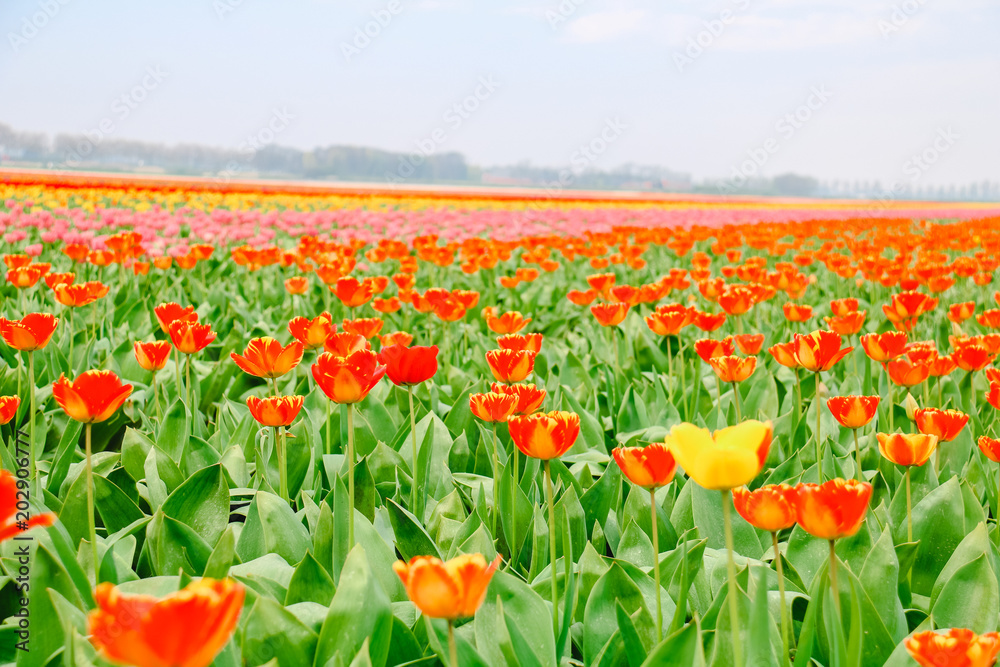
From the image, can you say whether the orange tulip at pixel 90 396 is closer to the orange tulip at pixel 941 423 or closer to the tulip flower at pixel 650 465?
the tulip flower at pixel 650 465

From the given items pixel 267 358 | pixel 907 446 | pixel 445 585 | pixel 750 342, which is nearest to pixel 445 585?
pixel 445 585

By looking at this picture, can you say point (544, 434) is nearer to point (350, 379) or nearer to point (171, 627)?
point (350, 379)

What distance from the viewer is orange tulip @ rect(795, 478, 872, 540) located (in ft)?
2.99

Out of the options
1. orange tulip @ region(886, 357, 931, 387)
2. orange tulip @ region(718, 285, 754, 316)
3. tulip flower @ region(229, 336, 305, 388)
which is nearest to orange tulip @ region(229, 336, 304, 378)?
tulip flower @ region(229, 336, 305, 388)

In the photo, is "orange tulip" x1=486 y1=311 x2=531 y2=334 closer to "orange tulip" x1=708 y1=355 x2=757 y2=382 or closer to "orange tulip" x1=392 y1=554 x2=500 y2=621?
"orange tulip" x1=708 y1=355 x2=757 y2=382

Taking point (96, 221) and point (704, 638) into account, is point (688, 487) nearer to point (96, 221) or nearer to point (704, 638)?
point (704, 638)

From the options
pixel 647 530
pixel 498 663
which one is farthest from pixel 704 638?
pixel 647 530

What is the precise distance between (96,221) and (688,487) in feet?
21.9

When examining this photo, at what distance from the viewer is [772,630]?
1.20 m

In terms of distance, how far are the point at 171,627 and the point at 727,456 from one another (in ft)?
2.08

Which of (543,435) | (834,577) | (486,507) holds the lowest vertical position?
(486,507)

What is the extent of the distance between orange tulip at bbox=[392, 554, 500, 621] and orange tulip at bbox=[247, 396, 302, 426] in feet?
2.74

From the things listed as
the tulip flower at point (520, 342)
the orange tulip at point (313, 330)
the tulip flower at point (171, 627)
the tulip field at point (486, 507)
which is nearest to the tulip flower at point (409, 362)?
the tulip field at point (486, 507)

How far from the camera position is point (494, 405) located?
55.8 inches
